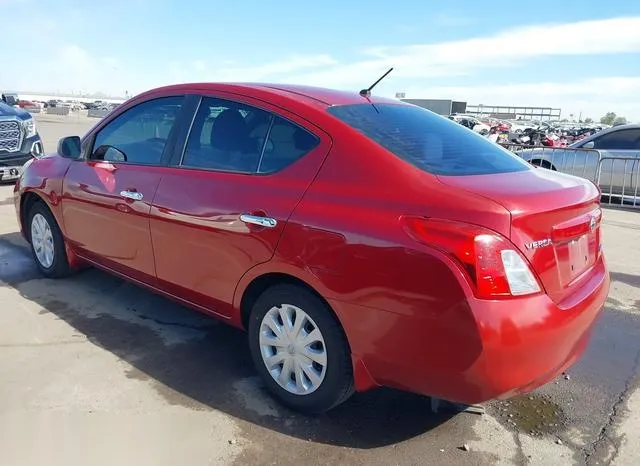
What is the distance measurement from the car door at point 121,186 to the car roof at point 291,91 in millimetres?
189

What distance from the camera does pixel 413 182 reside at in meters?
2.65

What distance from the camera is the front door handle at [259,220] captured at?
2.98 m

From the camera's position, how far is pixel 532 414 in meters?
3.21

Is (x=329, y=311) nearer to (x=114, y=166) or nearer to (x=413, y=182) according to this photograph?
(x=413, y=182)

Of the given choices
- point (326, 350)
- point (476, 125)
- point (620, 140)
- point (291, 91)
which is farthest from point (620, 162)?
point (476, 125)

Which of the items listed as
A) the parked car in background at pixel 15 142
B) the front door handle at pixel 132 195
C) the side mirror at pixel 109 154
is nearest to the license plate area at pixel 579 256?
the front door handle at pixel 132 195

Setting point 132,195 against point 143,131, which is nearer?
point 132,195

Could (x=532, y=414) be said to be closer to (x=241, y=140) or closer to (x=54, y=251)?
(x=241, y=140)

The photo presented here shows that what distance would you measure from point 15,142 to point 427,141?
896 centimetres

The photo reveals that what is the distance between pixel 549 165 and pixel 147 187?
30.3 feet

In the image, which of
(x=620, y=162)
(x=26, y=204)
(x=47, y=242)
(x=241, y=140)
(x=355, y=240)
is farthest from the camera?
(x=620, y=162)

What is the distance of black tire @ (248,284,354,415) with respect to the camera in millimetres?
2834

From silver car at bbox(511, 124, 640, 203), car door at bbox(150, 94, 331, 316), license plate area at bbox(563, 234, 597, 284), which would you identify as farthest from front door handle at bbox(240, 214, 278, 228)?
silver car at bbox(511, 124, 640, 203)

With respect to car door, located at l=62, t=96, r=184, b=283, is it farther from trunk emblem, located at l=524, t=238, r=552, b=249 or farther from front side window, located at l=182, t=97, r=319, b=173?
trunk emblem, located at l=524, t=238, r=552, b=249
